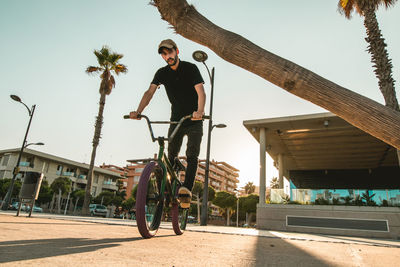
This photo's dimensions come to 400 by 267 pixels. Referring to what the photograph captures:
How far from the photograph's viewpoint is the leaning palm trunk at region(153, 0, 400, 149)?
1.80m

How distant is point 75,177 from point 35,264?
2224 inches

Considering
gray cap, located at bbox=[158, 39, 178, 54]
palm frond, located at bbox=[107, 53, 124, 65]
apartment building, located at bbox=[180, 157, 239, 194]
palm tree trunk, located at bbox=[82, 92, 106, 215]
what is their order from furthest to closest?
apartment building, located at bbox=[180, 157, 239, 194] < palm frond, located at bbox=[107, 53, 124, 65] < palm tree trunk, located at bbox=[82, 92, 106, 215] < gray cap, located at bbox=[158, 39, 178, 54]

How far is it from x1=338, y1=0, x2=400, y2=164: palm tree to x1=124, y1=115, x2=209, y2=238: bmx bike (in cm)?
1098

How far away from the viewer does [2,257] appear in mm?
1238


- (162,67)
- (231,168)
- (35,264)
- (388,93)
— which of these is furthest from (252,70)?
(231,168)

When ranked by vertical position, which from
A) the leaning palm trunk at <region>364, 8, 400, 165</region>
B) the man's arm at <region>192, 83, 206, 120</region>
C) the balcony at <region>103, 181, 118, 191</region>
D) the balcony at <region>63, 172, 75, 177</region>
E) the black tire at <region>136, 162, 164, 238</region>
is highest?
the leaning palm trunk at <region>364, 8, 400, 165</region>

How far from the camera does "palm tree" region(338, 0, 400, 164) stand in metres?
10.6

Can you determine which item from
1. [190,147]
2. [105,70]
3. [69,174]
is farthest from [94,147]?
[69,174]

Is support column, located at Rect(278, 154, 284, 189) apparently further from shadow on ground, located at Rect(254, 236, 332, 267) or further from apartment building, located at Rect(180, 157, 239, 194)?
apartment building, located at Rect(180, 157, 239, 194)

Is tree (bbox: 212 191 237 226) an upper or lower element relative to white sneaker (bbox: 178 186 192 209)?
upper

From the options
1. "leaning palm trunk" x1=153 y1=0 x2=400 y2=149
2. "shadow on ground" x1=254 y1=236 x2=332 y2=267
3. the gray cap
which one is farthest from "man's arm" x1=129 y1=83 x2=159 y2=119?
"shadow on ground" x1=254 y1=236 x2=332 y2=267

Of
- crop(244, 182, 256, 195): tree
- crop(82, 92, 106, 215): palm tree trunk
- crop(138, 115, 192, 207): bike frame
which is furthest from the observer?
crop(244, 182, 256, 195): tree

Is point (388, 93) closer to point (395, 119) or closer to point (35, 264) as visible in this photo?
point (395, 119)

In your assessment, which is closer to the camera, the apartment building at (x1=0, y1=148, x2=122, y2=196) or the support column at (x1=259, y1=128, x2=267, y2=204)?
the support column at (x1=259, y1=128, x2=267, y2=204)
